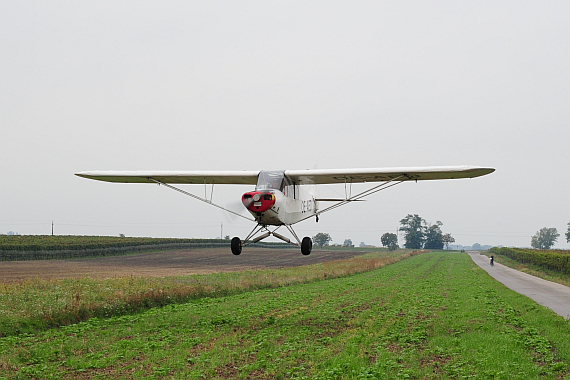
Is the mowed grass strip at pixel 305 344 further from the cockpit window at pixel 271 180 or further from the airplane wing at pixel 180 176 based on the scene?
the airplane wing at pixel 180 176

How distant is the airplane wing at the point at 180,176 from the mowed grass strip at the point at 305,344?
5.46 metres

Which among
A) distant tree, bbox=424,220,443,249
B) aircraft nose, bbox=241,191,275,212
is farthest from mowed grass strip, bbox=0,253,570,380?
distant tree, bbox=424,220,443,249

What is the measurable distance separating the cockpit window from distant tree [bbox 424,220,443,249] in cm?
18543

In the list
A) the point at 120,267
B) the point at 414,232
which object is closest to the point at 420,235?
the point at 414,232

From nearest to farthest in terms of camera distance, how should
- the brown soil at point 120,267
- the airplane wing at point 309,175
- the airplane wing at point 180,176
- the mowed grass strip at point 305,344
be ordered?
1. the mowed grass strip at point 305,344
2. the airplane wing at point 309,175
3. the airplane wing at point 180,176
4. the brown soil at point 120,267

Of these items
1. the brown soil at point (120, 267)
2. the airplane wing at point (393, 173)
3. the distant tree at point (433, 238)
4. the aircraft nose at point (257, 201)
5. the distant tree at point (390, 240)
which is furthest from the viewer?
the distant tree at point (433, 238)

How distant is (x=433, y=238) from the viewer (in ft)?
640

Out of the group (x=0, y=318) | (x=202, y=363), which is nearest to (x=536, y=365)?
(x=202, y=363)

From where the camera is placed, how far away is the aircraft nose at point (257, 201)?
54.2ft

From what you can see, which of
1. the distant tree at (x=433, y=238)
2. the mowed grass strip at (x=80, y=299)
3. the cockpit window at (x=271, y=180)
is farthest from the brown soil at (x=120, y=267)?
the distant tree at (x=433, y=238)

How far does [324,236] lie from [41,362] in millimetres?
173208

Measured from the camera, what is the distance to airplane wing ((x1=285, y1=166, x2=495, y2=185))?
18.4 m

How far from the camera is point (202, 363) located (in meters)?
13.8

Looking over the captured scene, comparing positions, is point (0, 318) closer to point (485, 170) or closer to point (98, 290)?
point (98, 290)
